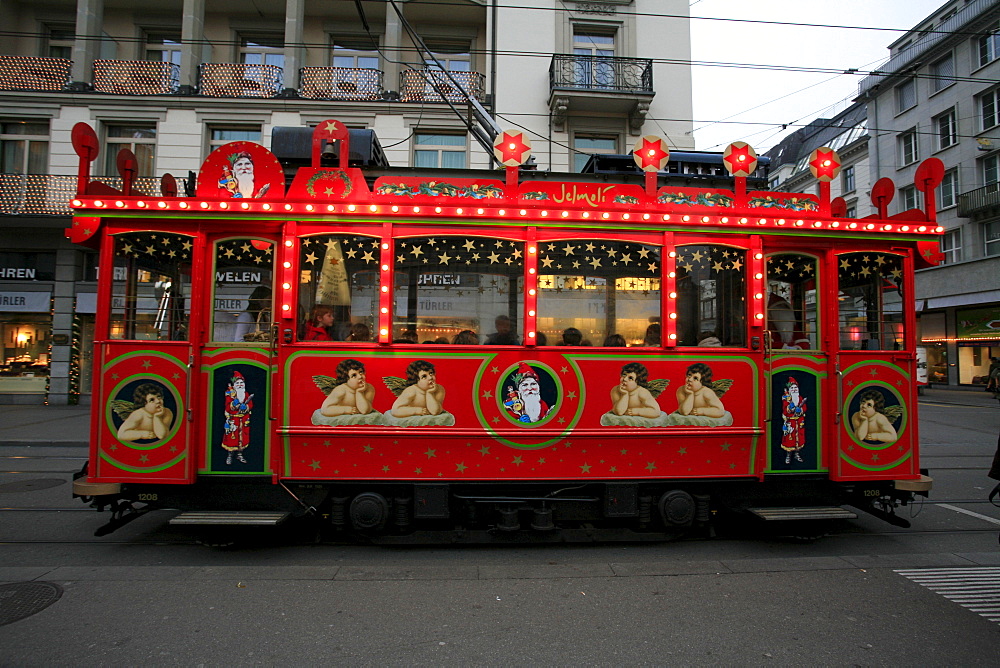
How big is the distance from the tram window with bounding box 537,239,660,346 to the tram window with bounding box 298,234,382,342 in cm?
157

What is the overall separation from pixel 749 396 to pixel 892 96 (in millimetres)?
33628

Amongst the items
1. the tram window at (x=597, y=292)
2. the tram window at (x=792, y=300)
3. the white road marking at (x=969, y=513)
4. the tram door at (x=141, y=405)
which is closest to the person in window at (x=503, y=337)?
the tram window at (x=597, y=292)

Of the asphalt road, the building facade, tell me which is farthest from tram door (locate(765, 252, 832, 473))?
the building facade

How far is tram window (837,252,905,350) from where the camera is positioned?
519 centimetres

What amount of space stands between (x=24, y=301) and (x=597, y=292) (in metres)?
18.4

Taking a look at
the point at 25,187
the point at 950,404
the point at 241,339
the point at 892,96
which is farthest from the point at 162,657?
the point at 892,96

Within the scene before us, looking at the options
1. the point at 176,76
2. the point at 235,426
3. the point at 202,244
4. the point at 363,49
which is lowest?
the point at 235,426

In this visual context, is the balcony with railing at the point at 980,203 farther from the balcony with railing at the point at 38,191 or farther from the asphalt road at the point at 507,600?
the balcony with railing at the point at 38,191

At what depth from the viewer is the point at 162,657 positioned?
3.17 metres

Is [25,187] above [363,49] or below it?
below

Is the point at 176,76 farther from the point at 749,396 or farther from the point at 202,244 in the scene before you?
the point at 749,396

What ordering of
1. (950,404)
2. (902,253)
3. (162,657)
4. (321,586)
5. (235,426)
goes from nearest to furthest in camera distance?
(162,657) < (321,586) < (235,426) < (902,253) < (950,404)

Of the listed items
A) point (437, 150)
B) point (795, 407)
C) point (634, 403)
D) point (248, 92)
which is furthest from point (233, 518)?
point (248, 92)

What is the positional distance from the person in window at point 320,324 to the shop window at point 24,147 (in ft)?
55.6
